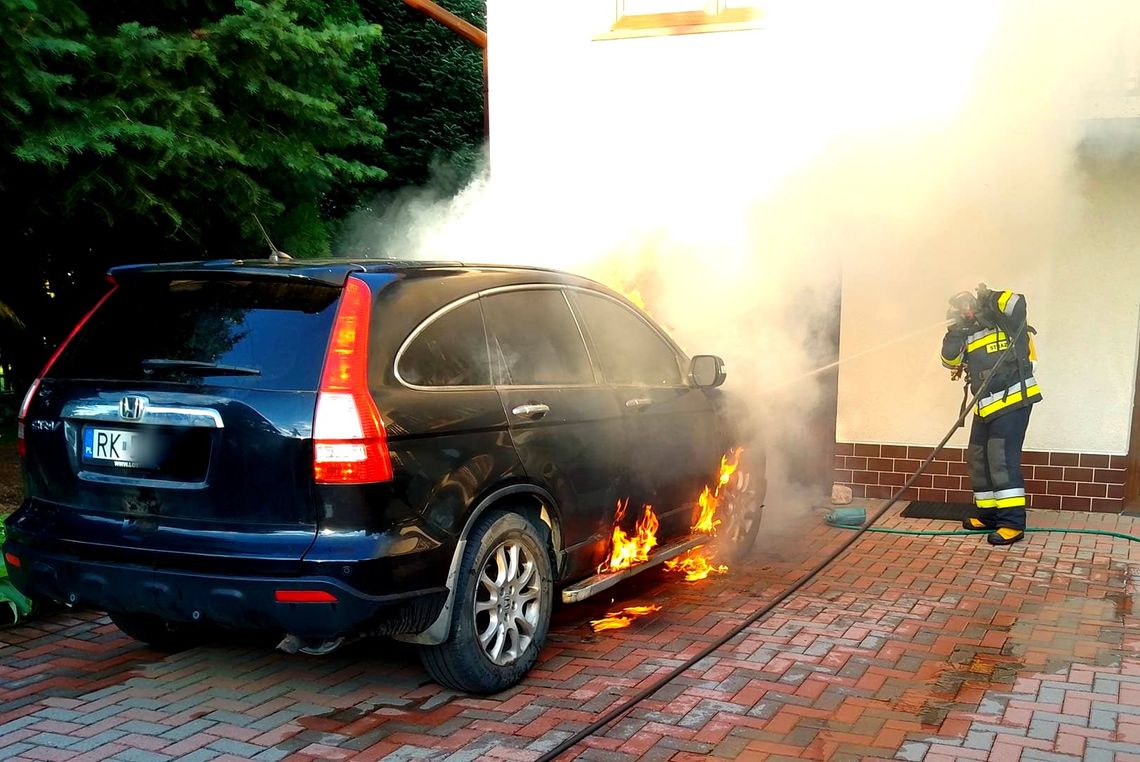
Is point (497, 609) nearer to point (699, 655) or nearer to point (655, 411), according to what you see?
point (699, 655)

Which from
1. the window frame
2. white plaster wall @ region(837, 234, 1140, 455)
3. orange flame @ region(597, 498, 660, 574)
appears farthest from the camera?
white plaster wall @ region(837, 234, 1140, 455)

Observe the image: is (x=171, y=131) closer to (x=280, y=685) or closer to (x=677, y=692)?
(x=280, y=685)

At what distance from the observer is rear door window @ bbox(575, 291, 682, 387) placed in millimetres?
5059

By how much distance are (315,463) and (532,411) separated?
110 cm

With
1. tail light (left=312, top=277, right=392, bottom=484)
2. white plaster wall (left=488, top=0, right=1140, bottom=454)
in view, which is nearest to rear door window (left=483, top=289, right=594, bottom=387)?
tail light (left=312, top=277, right=392, bottom=484)

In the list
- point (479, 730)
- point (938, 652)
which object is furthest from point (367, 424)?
point (938, 652)

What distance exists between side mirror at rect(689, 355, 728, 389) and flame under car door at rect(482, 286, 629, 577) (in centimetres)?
91

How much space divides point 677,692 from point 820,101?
16.5ft

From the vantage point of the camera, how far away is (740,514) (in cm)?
626

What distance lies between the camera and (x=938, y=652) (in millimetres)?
4699

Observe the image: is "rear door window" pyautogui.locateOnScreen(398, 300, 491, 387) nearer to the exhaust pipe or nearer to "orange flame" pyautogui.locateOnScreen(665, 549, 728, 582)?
the exhaust pipe

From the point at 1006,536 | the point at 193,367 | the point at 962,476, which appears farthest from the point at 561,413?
the point at 962,476

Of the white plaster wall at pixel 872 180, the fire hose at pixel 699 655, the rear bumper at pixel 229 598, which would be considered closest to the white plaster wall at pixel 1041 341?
the white plaster wall at pixel 872 180

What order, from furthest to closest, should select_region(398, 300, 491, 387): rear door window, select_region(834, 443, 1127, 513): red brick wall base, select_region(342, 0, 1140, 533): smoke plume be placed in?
select_region(834, 443, 1127, 513): red brick wall base < select_region(342, 0, 1140, 533): smoke plume < select_region(398, 300, 491, 387): rear door window
